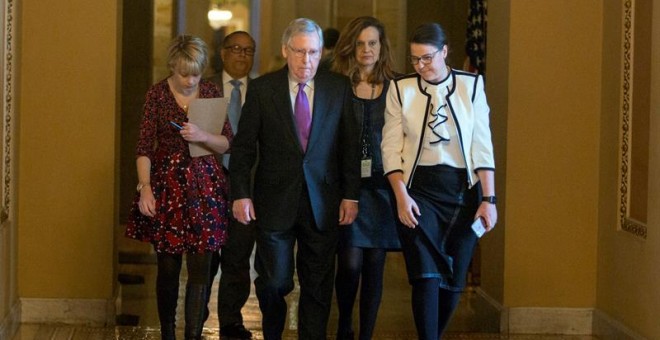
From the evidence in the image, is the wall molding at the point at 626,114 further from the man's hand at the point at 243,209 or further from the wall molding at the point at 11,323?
the wall molding at the point at 11,323

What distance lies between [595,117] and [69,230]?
289cm

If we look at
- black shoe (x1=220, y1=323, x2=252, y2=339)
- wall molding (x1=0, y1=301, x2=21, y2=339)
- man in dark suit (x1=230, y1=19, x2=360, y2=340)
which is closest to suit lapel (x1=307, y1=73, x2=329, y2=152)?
man in dark suit (x1=230, y1=19, x2=360, y2=340)

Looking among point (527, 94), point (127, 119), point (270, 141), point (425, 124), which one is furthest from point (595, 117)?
point (127, 119)

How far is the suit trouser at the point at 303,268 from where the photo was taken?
19.0 feet

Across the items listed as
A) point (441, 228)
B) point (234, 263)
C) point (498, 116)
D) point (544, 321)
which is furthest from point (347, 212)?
point (544, 321)

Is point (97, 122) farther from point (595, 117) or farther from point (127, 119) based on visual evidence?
point (127, 119)

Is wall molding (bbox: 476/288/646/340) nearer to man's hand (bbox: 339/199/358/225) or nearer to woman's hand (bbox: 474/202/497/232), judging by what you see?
woman's hand (bbox: 474/202/497/232)

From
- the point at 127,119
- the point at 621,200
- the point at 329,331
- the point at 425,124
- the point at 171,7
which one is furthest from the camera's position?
the point at 171,7

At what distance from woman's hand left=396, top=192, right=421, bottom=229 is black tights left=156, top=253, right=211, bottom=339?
1.01 metres

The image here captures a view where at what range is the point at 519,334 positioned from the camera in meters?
7.16

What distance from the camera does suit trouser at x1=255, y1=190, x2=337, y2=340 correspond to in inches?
228

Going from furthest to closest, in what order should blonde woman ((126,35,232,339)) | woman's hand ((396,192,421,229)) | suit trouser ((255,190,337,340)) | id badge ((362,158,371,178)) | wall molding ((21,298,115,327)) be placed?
wall molding ((21,298,115,327)) → blonde woman ((126,35,232,339)) → id badge ((362,158,371,178)) → suit trouser ((255,190,337,340)) → woman's hand ((396,192,421,229))

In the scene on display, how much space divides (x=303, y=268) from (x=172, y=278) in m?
0.72

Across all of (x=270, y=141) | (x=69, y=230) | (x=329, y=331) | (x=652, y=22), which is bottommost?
(x=329, y=331)
